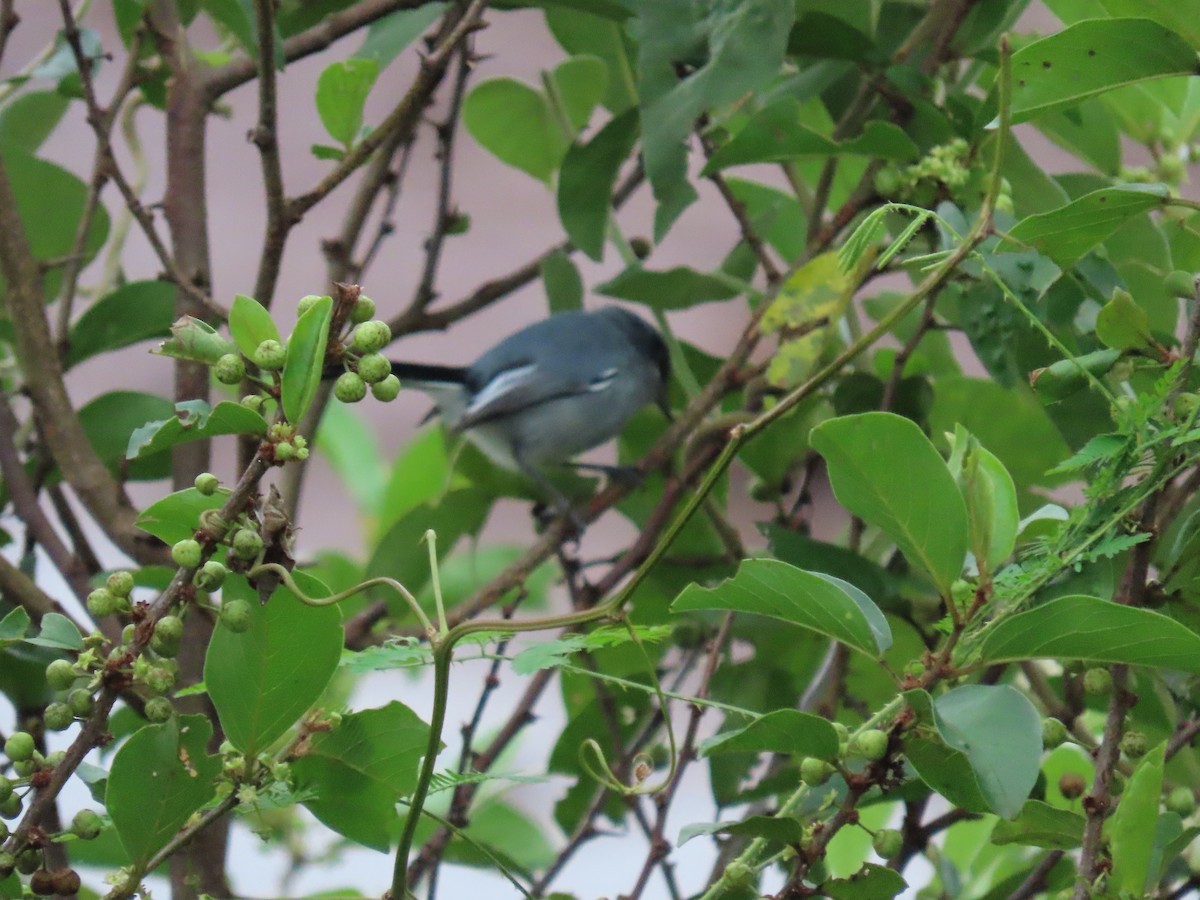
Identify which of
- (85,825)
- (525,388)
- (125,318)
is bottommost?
(85,825)

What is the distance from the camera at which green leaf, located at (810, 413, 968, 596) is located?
2.00 feet

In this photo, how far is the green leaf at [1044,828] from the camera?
0.69 m

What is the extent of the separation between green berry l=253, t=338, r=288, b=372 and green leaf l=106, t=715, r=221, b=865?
18 cm

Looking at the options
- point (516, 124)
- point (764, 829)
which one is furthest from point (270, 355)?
point (516, 124)

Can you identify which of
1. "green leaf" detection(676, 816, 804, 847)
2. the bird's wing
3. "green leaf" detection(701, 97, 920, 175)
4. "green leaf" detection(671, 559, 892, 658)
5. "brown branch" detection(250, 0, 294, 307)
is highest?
the bird's wing

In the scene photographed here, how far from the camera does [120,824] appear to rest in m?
0.65

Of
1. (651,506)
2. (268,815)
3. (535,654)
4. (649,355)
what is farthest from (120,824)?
(649,355)

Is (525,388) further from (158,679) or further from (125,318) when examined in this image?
(158,679)

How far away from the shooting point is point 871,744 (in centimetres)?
61

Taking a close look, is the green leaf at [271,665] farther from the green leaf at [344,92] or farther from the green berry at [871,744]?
the green leaf at [344,92]

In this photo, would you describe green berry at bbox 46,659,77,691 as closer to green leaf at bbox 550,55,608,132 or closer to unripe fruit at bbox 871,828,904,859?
unripe fruit at bbox 871,828,904,859

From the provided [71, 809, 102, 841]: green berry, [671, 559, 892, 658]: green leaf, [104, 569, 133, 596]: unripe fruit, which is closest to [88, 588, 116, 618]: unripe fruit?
[104, 569, 133, 596]: unripe fruit

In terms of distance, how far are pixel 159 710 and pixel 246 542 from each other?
0.35 feet

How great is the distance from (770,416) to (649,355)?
279 cm
